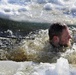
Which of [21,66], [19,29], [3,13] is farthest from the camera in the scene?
[3,13]

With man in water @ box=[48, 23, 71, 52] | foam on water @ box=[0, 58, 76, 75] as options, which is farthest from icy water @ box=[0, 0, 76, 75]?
man in water @ box=[48, 23, 71, 52]

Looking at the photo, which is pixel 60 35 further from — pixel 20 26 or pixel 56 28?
pixel 20 26

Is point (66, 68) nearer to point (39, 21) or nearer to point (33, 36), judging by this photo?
point (33, 36)

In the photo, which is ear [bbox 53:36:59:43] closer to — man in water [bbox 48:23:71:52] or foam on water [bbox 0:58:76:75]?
Answer: man in water [bbox 48:23:71:52]

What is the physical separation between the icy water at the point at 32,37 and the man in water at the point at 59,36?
108mm

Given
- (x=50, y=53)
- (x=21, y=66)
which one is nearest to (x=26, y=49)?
(x=50, y=53)

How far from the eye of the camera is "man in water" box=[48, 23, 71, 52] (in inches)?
180

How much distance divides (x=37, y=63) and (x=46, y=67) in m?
0.33

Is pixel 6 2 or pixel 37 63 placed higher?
pixel 6 2

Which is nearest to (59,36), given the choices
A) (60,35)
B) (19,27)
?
(60,35)

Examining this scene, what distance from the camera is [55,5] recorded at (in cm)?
756

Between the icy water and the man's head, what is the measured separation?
133 mm

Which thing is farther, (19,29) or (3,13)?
(3,13)

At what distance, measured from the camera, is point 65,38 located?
180 inches
